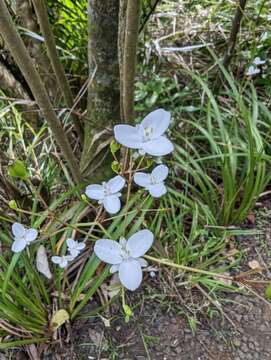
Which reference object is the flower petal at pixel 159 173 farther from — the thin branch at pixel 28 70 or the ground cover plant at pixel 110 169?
the thin branch at pixel 28 70

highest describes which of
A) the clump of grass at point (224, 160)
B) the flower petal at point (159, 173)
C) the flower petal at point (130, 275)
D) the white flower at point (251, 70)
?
the flower petal at point (159, 173)

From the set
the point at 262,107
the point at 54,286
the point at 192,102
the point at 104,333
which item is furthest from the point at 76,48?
the point at 104,333

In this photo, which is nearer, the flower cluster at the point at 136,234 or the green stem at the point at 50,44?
the flower cluster at the point at 136,234

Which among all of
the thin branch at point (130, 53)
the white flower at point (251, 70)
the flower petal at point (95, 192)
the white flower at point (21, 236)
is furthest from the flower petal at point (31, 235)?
the white flower at point (251, 70)

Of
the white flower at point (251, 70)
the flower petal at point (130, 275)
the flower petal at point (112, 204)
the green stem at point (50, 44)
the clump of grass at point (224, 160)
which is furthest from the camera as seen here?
the white flower at point (251, 70)

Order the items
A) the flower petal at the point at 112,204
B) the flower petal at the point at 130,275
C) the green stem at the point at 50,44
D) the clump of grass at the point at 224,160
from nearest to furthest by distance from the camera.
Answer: the flower petal at the point at 130,275 < the flower petal at the point at 112,204 < the green stem at the point at 50,44 < the clump of grass at the point at 224,160

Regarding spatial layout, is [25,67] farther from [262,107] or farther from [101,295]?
[262,107]

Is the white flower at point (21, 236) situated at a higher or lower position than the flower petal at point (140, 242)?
lower

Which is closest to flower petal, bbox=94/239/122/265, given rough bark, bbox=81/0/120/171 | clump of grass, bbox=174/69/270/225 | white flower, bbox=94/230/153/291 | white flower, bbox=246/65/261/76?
white flower, bbox=94/230/153/291
